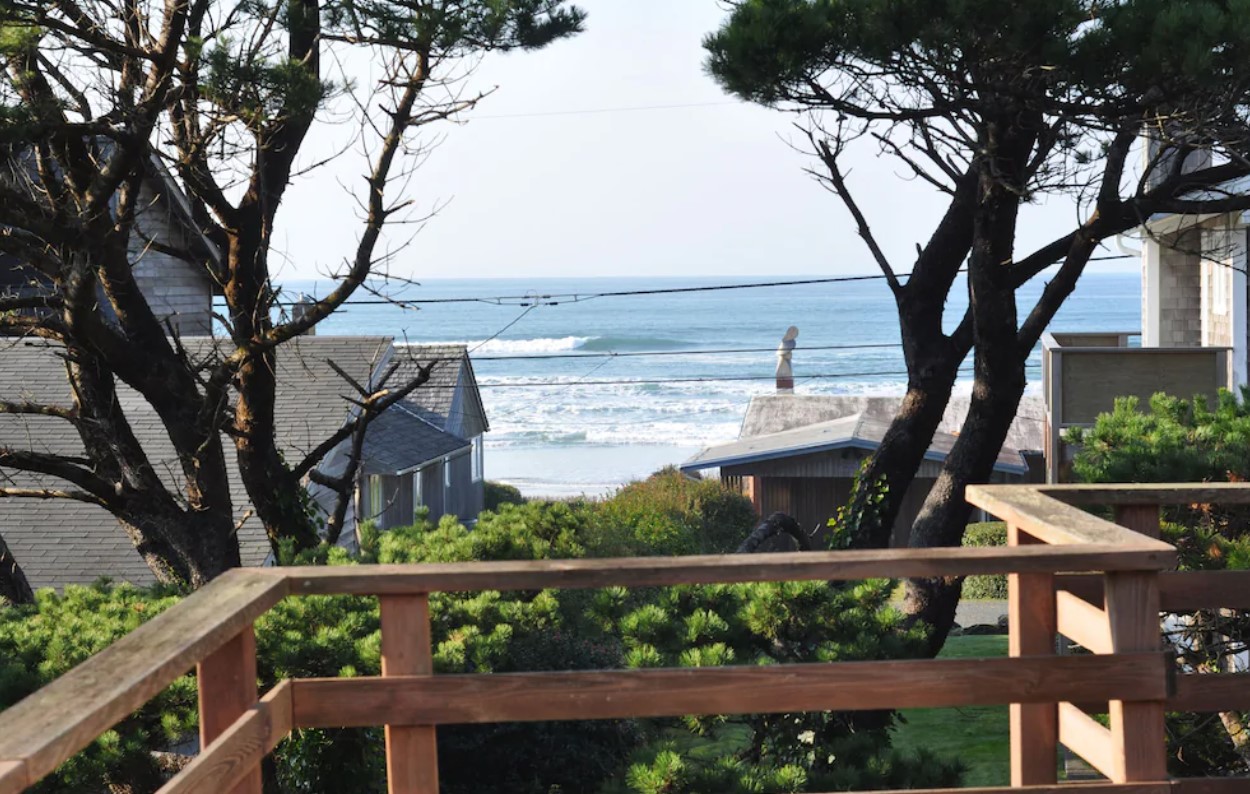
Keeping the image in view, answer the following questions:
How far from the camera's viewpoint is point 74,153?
Answer: 7.42m

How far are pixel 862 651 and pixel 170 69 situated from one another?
443 cm

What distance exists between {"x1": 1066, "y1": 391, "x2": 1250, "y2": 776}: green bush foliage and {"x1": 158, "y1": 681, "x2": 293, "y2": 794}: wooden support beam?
3.87 meters

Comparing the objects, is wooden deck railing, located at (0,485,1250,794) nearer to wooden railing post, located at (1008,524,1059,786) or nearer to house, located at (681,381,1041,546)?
wooden railing post, located at (1008,524,1059,786)

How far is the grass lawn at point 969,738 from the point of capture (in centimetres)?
849

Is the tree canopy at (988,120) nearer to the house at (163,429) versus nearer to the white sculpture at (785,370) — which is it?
the house at (163,429)

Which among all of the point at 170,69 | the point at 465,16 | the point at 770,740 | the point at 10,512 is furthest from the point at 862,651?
the point at 10,512

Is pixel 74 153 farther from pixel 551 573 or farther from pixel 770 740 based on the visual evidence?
pixel 551 573

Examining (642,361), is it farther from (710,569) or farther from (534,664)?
(710,569)

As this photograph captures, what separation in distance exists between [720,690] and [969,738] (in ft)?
24.5

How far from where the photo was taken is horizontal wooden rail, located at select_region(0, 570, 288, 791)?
1.69 metres

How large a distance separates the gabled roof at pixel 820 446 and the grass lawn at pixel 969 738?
46.5 ft

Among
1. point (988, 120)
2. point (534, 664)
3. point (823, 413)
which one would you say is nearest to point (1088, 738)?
point (534, 664)

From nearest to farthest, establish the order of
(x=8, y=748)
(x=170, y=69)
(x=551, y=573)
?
(x=8, y=748) < (x=551, y=573) < (x=170, y=69)

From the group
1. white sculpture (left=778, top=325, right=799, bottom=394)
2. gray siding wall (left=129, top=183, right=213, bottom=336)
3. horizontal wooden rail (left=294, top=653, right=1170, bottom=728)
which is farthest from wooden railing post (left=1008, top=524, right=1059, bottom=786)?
white sculpture (left=778, top=325, right=799, bottom=394)
